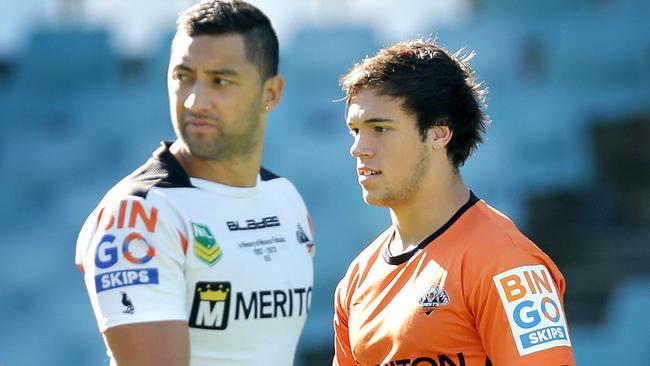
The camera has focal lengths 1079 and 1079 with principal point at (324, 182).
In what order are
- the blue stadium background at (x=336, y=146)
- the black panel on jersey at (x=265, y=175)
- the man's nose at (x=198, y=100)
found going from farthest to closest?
the blue stadium background at (x=336, y=146) → the black panel on jersey at (x=265, y=175) → the man's nose at (x=198, y=100)

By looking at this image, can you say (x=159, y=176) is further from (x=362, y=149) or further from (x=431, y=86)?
(x=431, y=86)

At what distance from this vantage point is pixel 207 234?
3145mm

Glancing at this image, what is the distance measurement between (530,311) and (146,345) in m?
1.01

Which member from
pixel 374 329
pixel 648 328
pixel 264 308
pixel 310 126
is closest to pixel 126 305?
pixel 264 308

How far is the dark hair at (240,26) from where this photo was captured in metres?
3.26

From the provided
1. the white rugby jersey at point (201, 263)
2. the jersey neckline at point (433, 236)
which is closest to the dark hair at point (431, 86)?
the jersey neckline at point (433, 236)

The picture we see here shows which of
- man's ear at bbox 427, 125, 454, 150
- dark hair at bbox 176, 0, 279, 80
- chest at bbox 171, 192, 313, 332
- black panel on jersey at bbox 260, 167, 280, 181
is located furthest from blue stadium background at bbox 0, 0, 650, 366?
man's ear at bbox 427, 125, 454, 150

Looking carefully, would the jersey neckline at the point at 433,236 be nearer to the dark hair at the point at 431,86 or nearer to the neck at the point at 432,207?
the neck at the point at 432,207

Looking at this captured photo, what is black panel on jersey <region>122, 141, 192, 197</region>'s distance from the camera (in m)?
3.09

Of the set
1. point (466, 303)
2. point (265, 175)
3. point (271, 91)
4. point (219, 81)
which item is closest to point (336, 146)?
point (265, 175)

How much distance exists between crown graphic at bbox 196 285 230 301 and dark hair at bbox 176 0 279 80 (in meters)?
0.70

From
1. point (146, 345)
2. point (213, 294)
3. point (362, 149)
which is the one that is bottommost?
point (146, 345)

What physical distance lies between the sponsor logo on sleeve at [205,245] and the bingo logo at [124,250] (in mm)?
174

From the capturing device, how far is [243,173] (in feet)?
11.3
